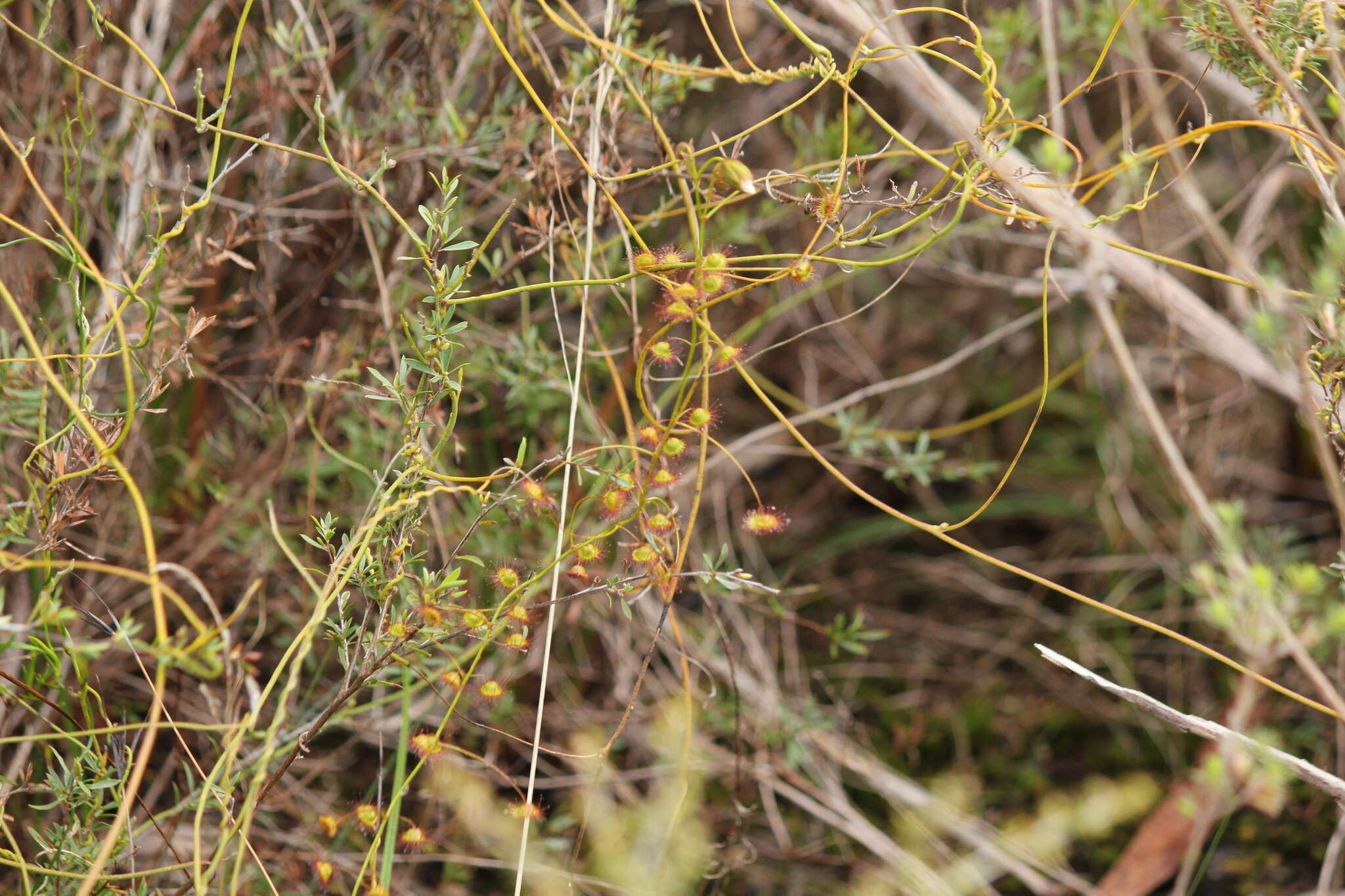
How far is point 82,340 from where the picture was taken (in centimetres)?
113

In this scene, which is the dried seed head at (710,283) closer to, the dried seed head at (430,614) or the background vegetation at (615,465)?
the background vegetation at (615,465)

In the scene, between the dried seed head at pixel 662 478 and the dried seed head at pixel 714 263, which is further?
the dried seed head at pixel 662 478

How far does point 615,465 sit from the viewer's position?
1302 millimetres

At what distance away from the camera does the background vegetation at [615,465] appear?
1.13 meters

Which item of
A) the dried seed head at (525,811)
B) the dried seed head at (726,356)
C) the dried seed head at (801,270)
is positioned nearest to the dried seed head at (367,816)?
the dried seed head at (525,811)

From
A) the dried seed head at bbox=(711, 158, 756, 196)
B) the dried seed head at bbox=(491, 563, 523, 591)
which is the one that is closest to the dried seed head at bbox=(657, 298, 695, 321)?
the dried seed head at bbox=(711, 158, 756, 196)

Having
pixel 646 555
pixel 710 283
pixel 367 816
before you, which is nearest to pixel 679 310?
pixel 710 283

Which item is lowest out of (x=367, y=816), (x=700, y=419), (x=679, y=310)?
(x=367, y=816)

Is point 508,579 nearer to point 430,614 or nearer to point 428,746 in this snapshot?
point 430,614

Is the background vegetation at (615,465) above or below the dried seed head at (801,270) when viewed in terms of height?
below

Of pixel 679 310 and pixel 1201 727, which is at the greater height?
pixel 679 310

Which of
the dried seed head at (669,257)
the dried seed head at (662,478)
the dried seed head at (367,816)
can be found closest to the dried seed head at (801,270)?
the dried seed head at (669,257)

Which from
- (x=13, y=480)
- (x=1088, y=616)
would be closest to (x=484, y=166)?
(x=13, y=480)

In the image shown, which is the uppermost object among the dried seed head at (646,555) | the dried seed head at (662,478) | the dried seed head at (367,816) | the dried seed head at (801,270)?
the dried seed head at (801,270)
